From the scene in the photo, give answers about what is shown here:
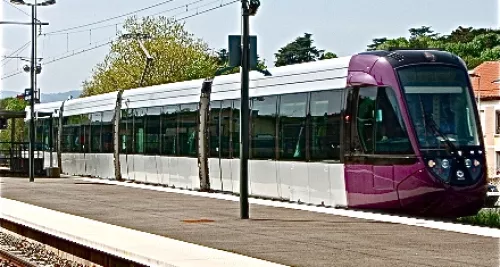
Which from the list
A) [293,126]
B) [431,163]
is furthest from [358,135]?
[293,126]

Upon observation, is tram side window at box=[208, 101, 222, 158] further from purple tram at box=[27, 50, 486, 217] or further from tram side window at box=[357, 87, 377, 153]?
tram side window at box=[357, 87, 377, 153]

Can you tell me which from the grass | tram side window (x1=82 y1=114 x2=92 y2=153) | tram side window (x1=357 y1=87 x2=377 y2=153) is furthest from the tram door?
tram side window (x1=82 y1=114 x2=92 y2=153)

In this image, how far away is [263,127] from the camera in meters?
27.2

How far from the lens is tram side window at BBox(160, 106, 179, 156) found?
34.7 meters

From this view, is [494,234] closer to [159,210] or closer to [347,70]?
[347,70]

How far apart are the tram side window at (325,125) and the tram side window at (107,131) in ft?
60.2

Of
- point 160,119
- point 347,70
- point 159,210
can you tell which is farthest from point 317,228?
point 160,119

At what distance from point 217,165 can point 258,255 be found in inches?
602

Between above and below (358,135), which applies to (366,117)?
above

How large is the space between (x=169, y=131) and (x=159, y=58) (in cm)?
5861

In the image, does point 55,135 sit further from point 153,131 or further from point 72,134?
point 153,131

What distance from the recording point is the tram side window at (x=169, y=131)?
114 ft

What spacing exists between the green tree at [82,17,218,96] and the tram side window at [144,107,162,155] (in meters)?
53.1

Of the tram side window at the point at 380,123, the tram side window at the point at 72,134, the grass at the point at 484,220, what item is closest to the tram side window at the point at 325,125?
the tram side window at the point at 380,123
